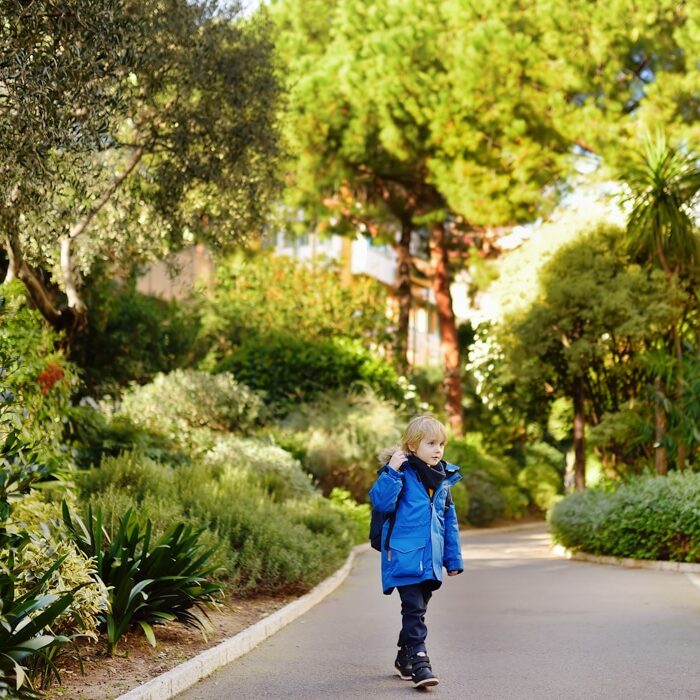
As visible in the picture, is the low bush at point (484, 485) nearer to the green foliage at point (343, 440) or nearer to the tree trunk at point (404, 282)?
the tree trunk at point (404, 282)

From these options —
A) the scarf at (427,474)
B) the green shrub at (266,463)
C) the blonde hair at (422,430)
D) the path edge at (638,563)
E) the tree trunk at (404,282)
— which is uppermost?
the tree trunk at (404,282)

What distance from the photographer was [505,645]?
9.23m

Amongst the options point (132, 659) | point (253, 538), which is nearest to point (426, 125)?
point (253, 538)

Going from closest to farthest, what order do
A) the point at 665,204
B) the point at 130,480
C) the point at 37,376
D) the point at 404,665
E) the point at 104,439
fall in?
the point at 404,665, the point at 37,376, the point at 130,480, the point at 104,439, the point at 665,204

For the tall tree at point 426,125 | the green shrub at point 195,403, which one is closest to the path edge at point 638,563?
the green shrub at point 195,403

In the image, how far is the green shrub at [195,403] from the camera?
75.7 ft

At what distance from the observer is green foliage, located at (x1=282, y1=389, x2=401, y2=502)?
24.5 meters

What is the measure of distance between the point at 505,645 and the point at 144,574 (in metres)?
2.92

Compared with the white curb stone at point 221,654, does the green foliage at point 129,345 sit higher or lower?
higher

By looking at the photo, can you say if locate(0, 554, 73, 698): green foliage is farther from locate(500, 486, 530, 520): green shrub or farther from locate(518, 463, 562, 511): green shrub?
locate(518, 463, 562, 511): green shrub

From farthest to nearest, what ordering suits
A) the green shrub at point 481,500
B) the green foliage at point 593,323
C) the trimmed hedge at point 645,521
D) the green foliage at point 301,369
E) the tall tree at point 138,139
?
the green shrub at point 481,500
the green foliage at point 301,369
the green foliage at point 593,323
the trimmed hedge at point 645,521
the tall tree at point 138,139

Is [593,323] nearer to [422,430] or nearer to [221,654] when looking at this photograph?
[221,654]

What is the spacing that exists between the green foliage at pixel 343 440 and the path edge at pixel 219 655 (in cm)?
1160

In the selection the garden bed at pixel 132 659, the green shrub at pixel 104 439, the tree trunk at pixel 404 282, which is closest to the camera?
the garden bed at pixel 132 659
